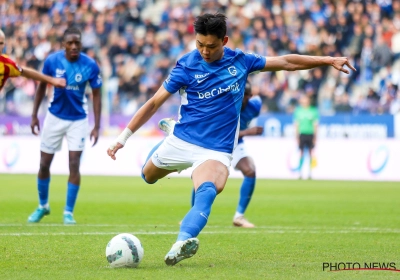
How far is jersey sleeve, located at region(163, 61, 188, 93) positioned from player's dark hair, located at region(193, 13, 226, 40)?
0.42m

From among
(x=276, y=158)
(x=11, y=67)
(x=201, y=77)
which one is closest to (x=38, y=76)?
(x=11, y=67)

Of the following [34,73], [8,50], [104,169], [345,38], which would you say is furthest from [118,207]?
[8,50]

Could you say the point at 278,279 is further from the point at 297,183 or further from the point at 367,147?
the point at 367,147

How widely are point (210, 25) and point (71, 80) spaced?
4581mm

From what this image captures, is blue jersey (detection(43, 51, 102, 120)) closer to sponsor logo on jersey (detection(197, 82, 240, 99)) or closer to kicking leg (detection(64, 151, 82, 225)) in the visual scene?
kicking leg (detection(64, 151, 82, 225))

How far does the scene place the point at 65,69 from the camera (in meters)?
10.7

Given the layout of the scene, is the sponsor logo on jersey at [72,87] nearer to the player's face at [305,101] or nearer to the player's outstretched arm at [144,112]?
the player's outstretched arm at [144,112]

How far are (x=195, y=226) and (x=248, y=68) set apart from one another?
1619 mm

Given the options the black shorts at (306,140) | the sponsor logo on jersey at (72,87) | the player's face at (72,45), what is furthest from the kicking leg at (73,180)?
the black shorts at (306,140)

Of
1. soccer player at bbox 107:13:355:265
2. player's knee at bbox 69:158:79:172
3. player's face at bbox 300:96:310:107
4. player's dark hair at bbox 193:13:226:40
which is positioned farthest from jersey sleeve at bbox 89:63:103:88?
player's face at bbox 300:96:310:107

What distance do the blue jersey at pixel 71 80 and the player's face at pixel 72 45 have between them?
6.4 inches

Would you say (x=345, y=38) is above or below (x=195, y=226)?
above

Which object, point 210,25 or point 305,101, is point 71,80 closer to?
point 210,25

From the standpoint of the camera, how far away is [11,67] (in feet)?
30.5
